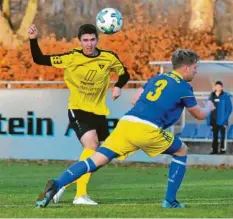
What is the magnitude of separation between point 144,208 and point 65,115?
42.8 ft

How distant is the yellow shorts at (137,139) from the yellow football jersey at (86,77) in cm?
179

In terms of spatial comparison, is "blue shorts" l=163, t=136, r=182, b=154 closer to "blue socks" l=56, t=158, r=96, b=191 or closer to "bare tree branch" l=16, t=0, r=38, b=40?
"blue socks" l=56, t=158, r=96, b=191

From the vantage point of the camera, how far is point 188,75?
1130 cm

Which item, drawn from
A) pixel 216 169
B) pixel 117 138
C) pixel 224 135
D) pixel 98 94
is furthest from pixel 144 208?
pixel 224 135

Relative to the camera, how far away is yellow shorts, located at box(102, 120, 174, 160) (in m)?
11.1

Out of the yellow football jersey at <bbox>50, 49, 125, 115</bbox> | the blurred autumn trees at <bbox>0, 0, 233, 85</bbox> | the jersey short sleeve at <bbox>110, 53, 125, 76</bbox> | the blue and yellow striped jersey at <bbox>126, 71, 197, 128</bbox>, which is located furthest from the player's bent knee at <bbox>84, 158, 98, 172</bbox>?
the blurred autumn trees at <bbox>0, 0, 233, 85</bbox>

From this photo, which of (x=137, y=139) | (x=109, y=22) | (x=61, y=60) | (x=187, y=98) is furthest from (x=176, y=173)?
(x=109, y=22)

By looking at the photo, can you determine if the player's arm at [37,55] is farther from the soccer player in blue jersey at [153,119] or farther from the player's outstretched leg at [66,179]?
the player's outstretched leg at [66,179]

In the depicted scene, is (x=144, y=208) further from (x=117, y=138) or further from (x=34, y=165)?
(x=34, y=165)

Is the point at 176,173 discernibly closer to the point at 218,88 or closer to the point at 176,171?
the point at 176,171

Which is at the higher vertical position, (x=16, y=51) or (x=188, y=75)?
(x=188, y=75)

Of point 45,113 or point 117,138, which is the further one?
point 45,113

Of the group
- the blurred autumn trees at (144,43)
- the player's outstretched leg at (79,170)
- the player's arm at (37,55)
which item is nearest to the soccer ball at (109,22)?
the player's arm at (37,55)

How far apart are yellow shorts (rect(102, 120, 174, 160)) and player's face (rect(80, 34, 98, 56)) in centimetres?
179
